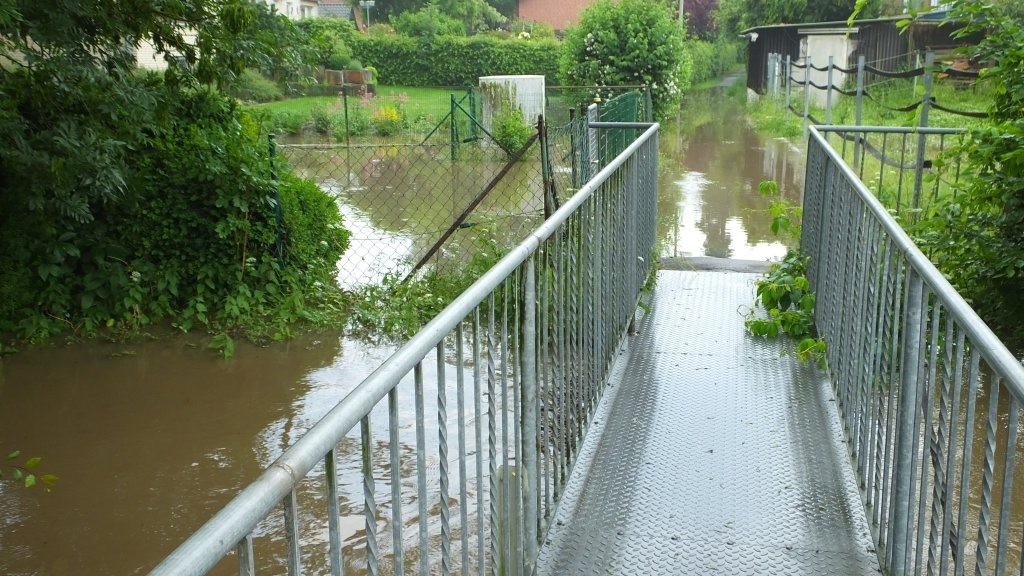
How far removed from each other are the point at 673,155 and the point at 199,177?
12.5 meters

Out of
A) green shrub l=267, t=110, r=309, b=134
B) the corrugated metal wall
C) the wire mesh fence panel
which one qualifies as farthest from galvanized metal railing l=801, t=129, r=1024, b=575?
the corrugated metal wall

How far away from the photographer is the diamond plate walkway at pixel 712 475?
3381mm

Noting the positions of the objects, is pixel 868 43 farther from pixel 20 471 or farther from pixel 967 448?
pixel 967 448

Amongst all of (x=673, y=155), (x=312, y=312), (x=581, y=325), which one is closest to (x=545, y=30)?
(x=673, y=155)

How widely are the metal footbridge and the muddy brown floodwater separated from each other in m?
0.48

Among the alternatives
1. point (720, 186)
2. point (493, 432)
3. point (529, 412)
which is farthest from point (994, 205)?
point (720, 186)

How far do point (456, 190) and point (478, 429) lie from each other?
39.5 feet

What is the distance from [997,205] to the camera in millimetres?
5691

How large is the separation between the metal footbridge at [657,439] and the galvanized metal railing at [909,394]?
0.04 ft

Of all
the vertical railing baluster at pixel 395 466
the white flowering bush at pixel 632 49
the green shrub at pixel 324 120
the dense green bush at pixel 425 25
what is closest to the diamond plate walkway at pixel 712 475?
the vertical railing baluster at pixel 395 466

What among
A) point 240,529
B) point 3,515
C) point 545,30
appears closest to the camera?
point 240,529

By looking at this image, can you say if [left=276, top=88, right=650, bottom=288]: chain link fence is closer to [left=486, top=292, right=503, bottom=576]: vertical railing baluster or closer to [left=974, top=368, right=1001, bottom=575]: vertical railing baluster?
[left=486, top=292, right=503, bottom=576]: vertical railing baluster

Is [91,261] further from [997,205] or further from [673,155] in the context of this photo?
[673,155]

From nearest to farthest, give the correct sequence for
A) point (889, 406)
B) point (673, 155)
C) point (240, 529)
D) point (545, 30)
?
point (240, 529), point (889, 406), point (673, 155), point (545, 30)
